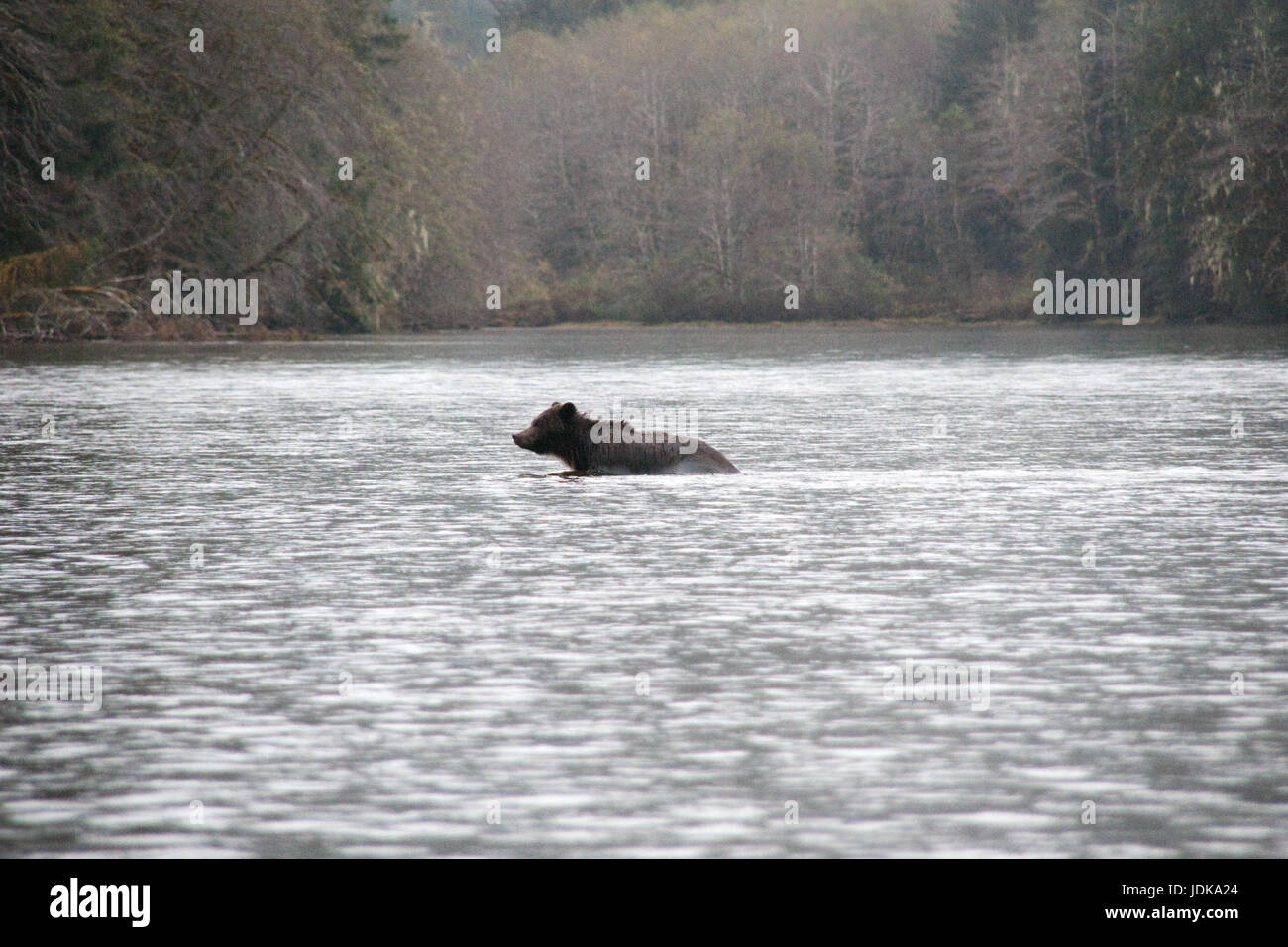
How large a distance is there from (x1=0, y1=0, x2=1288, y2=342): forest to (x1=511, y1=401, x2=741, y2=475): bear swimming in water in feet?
108

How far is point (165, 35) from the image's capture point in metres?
60.7

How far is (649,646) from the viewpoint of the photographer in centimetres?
1019

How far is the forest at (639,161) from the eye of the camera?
59250 mm

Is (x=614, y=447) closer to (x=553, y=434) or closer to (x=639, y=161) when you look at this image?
(x=553, y=434)

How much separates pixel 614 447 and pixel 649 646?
9.63 meters

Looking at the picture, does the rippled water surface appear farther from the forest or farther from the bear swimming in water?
the forest

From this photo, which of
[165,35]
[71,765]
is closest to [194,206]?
[165,35]

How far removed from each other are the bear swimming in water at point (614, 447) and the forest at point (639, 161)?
33057 mm

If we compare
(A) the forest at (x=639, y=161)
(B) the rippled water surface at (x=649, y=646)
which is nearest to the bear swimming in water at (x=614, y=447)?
(B) the rippled water surface at (x=649, y=646)

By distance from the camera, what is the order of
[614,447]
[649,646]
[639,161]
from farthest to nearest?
1. [639,161]
2. [614,447]
3. [649,646]

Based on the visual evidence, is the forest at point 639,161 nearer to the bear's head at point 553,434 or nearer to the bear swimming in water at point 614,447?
the bear's head at point 553,434

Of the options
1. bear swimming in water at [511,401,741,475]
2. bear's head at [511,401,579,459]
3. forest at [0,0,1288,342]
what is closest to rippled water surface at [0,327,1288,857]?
bear swimming in water at [511,401,741,475]

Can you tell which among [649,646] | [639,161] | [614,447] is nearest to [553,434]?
[614,447]
